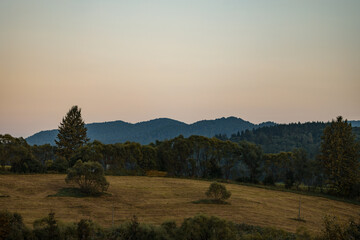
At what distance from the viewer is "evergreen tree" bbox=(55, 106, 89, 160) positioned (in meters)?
81.1

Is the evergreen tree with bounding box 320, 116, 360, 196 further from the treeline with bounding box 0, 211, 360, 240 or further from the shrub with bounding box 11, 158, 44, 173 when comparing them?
the shrub with bounding box 11, 158, 44, 173

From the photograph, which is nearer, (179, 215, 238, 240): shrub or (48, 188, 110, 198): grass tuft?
(179, 215, 238, 240): shrub

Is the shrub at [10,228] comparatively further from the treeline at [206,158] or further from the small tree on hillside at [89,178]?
the treeline at [206,158]

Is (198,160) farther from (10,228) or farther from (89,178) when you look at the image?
(10,228)

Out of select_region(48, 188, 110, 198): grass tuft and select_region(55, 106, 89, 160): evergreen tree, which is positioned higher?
select_region(55, 106, 89, 160): evergreen tree

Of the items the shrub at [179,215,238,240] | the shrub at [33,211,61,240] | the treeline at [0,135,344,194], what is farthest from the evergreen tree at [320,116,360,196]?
the shrub at [33,211,61,240]

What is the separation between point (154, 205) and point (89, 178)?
10.9 meters

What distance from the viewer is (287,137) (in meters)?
170

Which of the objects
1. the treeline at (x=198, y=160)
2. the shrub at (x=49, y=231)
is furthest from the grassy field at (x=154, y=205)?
the treeline at (x=198, y=160)

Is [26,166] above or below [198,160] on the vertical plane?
below

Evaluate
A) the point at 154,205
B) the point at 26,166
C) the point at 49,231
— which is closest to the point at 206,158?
the point at 154,205

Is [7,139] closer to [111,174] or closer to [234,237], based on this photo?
[111,174]

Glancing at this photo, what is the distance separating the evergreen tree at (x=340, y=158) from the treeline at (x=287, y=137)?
77935mm

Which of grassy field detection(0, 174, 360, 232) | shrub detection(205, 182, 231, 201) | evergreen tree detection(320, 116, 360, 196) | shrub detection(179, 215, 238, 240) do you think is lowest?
grassy field detection(0, 174, 360, 232)
